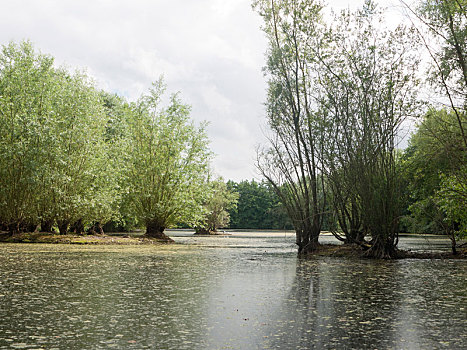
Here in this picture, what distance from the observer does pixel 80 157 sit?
2306 cm

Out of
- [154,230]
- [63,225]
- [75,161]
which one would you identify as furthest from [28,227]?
[154,230]

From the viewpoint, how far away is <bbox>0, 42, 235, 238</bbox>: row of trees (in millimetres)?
21875

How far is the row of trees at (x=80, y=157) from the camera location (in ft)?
71.8

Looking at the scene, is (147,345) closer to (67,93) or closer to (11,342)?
(11,342)

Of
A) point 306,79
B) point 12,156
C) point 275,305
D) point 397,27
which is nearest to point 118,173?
point 12,156

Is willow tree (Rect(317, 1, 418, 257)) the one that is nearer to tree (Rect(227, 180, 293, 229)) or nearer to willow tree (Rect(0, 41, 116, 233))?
willow tree (Rect(0, 41, 116, 233))

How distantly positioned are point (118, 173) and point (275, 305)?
19.9 metres

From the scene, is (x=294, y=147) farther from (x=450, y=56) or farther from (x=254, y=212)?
(x=254, y=212)

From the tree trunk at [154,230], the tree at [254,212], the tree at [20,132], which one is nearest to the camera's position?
the tree at [20,132]

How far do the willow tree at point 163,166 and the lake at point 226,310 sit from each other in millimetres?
15857

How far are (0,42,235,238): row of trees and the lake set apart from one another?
12908 millimetres

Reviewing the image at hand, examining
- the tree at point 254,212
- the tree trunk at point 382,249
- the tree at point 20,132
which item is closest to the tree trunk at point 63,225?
the tree at point 20,132

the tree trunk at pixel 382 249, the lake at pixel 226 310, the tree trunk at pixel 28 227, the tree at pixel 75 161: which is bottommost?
the lake at pixel 226 310

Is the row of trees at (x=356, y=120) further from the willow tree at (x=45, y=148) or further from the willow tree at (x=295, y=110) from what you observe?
the willow tree at (x=45, y=148)
